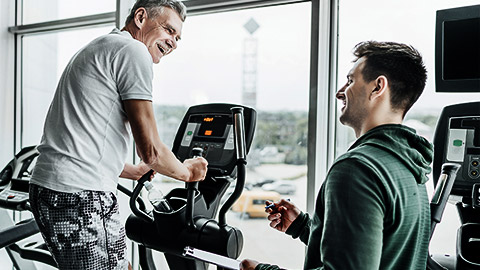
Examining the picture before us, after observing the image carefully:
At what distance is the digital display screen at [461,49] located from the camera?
1.79 meters

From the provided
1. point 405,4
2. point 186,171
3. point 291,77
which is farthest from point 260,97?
point 186,171

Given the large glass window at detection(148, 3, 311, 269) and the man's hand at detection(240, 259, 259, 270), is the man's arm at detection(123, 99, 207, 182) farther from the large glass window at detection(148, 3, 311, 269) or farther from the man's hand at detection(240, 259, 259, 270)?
the large glass window at detection(148, 3, 311, 269)

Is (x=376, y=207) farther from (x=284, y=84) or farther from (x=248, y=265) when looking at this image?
(x=284, y=84)

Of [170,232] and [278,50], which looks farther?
[278,50]

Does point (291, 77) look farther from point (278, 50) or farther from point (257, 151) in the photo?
point (257, 151)

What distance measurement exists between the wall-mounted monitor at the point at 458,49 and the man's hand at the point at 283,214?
2.81 ft

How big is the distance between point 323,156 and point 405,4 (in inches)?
37.7

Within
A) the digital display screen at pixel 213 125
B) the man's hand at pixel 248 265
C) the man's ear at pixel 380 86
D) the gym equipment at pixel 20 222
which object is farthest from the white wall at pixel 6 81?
the man's ear at pixel 380 86

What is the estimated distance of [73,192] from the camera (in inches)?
62.3

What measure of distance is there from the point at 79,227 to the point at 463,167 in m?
1.49

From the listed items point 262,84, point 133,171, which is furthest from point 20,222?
point 262,84

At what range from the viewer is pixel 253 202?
9.90 feet

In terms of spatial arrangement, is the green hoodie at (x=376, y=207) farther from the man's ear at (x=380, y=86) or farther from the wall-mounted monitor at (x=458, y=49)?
the wall-mounted monitor at (x=458, y=49)

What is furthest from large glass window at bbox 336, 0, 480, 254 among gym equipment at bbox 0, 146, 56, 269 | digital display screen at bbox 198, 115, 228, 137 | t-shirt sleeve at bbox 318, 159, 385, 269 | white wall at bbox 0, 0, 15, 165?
white wall at bbox 0, 0, 15, 165
